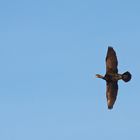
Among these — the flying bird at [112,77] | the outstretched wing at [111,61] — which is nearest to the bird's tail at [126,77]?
the flying bird at [112,77]

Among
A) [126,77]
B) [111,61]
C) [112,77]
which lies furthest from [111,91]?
[111,61]

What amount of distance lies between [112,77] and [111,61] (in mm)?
1339

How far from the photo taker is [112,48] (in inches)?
2692

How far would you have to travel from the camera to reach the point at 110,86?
6969 centimetres

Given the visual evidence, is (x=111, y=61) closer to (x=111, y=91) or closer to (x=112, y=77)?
(x=112, y=77)

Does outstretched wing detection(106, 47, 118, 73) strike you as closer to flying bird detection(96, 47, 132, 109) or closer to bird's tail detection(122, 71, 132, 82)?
flying bird detection(96, 47, 132, 109)

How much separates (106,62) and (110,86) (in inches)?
81.8

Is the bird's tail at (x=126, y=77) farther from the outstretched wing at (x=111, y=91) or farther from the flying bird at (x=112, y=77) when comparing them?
the outstretched wing at (x=111, y=91)

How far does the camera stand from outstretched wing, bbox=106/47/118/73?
68.3 meters

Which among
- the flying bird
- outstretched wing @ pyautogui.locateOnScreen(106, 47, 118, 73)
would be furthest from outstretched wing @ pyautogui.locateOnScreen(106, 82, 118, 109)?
outstretched wing @ pyautogui.locateOnScreen(106, 47, 118, 73)

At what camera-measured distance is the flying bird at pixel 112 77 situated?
68.5m

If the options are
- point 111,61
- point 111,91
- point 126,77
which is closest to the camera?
point 126,77

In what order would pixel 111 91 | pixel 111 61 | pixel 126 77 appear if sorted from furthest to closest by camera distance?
pixel 111 91, pixel 111 61, pixel 126 77

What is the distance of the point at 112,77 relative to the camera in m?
69.2
